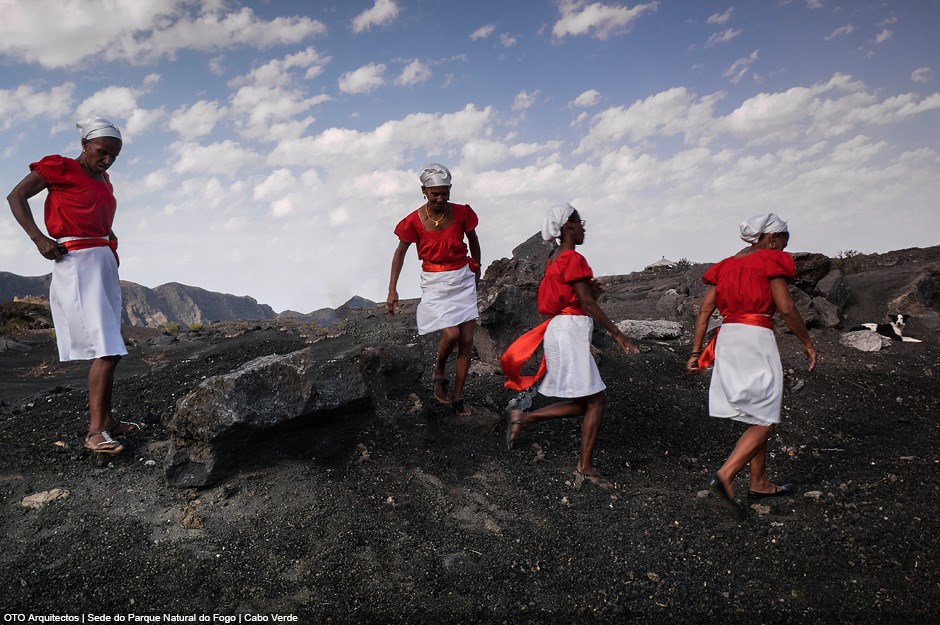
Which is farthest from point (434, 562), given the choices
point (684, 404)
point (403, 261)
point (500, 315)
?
point (500, 315)

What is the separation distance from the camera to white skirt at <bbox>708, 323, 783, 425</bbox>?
407 centimetres

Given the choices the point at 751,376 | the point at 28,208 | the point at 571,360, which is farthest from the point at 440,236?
the point at 28,208

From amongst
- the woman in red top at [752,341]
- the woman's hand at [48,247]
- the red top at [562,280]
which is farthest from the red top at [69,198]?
the woman in red top at [752,341]

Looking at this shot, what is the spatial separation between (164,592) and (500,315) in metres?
5.20

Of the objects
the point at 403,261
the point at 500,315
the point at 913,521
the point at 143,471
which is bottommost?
the point at 913,521

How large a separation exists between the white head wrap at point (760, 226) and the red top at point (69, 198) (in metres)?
4.65

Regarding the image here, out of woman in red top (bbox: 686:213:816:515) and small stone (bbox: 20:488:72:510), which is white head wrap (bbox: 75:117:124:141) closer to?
small stone (bbox: 20:488:72:510)

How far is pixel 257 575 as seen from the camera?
342 centimetres

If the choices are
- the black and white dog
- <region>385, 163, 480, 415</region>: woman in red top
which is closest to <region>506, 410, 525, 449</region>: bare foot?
<region>385, 163, 480, 415</region>: woman in red top

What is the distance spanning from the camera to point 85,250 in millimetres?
4699

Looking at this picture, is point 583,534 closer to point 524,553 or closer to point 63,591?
point 524,553

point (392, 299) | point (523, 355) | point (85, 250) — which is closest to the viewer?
point (85, 250)

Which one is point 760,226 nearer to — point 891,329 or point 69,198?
point 69,198

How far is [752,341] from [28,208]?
199 inches
